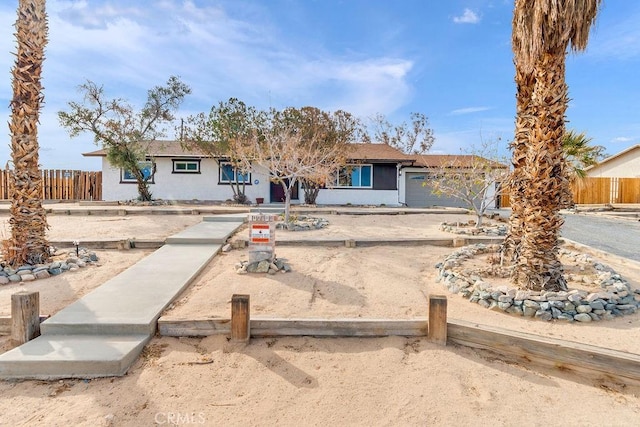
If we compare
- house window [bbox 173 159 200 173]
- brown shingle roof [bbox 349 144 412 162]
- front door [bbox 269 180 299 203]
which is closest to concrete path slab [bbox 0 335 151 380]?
brown shingle roof [bbox 349 144 412 162]

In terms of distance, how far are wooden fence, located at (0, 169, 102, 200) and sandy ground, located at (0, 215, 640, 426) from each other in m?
17.8

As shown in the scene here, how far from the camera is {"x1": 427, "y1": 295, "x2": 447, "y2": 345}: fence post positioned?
378cm

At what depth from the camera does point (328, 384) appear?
3178 millimetres

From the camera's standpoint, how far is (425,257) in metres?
7.50

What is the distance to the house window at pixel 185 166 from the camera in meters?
19.8

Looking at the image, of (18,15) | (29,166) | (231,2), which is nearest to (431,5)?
(231,2)

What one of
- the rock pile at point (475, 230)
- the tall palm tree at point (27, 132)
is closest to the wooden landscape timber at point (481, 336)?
the tall palm tree at point (27, 132)

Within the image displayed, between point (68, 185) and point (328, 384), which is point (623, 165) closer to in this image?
point (328, 384)

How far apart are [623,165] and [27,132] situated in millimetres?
32961

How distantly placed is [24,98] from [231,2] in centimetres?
592

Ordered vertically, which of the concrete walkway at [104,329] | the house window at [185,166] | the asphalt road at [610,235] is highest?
the house window at [185,166]

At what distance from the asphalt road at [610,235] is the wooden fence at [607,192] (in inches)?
363

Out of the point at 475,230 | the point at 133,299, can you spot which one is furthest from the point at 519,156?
the point at 133,299

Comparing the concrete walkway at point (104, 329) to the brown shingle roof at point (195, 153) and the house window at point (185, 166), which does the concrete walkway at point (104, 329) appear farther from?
the house window at point (185, 166)
